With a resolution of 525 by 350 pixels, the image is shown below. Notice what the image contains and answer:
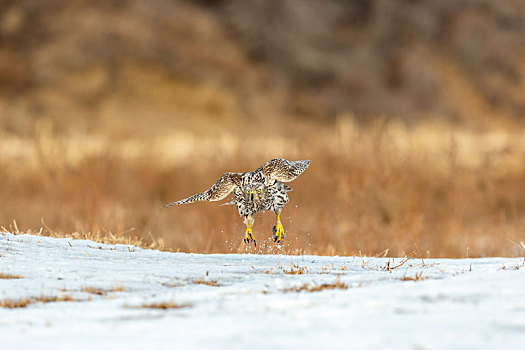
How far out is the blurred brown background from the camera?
14398mm

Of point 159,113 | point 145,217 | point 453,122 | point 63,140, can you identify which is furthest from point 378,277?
point 453,122

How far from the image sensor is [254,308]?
3.89 meters

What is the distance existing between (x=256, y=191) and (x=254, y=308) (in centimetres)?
227

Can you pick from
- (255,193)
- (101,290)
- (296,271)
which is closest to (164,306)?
(101,290)

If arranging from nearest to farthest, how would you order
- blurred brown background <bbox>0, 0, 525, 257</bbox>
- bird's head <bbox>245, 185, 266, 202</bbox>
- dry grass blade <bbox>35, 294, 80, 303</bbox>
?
dry grass blade <bbox>35, 294, 80, 303</bbox> < bird's head <bbox>245, 185, 266, 202</bbox> < blurred brown background <bbox>0, 0, 525, 257</bbox>

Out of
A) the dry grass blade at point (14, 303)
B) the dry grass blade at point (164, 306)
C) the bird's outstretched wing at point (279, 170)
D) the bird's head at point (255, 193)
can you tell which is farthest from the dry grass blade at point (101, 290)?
the bird's outstretched wing at point (279, 170)

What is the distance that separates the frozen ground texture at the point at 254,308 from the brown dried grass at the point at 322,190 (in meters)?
5.91

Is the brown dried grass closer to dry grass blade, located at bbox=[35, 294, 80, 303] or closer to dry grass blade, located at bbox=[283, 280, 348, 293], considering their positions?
dry grass blade, located at bbox=[283, 280, 348, 293]

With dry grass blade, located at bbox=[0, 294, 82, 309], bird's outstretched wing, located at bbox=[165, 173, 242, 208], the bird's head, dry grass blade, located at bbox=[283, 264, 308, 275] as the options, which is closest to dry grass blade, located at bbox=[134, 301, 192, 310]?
dry grass blade, located at bbox=[0, 294, 82, 309]

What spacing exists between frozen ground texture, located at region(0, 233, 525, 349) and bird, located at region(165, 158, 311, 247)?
45 cm

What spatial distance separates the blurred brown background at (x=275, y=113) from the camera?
1440 cm

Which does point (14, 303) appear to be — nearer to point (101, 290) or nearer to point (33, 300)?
point (33, 300)

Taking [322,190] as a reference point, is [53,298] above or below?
below

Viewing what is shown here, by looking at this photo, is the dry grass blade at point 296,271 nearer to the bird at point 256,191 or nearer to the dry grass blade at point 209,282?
the bird at point 256,191
